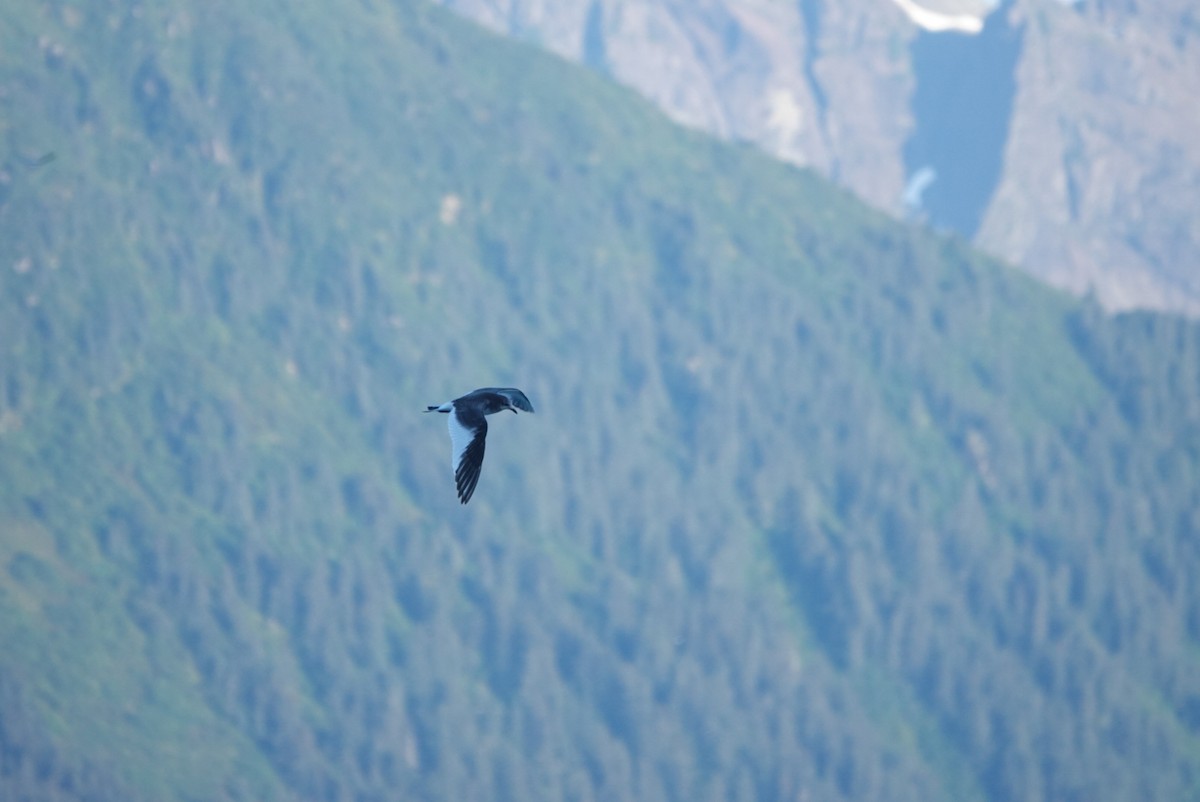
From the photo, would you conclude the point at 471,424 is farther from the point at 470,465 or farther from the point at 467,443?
the point at 470,465

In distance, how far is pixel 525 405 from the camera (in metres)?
55.2

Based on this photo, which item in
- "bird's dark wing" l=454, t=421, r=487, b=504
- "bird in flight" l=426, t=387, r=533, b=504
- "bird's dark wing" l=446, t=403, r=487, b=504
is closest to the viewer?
"bird's dark wing" l=454, t=421, r=487, b=504

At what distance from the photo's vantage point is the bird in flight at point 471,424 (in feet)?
175

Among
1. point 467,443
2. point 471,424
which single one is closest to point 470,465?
point 467,443

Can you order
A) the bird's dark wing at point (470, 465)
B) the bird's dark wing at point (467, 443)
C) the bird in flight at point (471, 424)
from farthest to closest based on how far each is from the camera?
the bird in flight at point (471, 424), the bird's dark wing at point (467, 443), the bird's dark wing at point (470, 465)

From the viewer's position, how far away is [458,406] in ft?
180

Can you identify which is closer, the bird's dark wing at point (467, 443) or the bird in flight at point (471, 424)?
the bird's dark wing at point (467, 443)

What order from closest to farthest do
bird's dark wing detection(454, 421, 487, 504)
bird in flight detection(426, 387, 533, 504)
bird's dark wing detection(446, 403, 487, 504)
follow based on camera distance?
bird's dark wing detection(454, 421, 487, 504), bird's dark wing detection(446, 403, 487, 504), bird in flight detection(426, 387, 533, 504)

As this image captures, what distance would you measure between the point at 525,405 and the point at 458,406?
168cm

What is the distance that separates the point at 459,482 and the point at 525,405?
330 cm

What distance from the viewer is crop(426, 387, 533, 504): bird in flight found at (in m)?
53.4

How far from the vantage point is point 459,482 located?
52.9 meters

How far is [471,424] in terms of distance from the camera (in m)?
54.5

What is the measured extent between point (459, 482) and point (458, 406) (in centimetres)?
265
